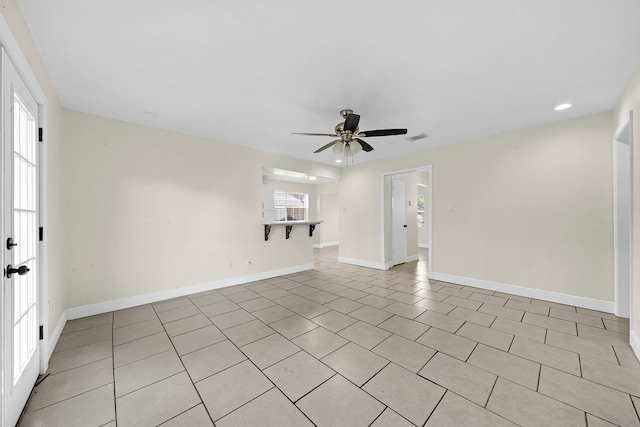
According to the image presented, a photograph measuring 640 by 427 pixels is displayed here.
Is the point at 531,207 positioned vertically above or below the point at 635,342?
above

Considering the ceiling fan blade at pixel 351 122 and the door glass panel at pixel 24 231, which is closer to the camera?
→ the door glass panel at pixel 24 231

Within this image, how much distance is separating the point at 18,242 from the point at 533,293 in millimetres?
5641

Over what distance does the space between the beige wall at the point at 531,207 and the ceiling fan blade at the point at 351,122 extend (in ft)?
8.85

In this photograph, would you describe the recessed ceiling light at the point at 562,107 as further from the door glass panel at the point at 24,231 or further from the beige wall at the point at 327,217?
the beige wall at the point at 327,217

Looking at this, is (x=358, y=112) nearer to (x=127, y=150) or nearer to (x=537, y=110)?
(x=537, y=110)

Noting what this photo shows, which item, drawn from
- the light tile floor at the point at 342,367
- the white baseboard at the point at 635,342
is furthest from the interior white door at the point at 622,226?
the white baseboard at the point at 635,342

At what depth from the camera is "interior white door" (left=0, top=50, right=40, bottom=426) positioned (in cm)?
136

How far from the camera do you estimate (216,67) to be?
216 centimetres

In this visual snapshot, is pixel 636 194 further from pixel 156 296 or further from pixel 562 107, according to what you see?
pixel 156 296

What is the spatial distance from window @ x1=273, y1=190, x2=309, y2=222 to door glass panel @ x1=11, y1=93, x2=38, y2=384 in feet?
21.0

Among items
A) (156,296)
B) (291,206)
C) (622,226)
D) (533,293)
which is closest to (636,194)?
(622,226)

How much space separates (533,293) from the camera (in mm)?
3629

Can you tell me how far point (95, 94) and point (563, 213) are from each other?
6016 mm

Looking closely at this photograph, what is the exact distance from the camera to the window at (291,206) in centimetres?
838
